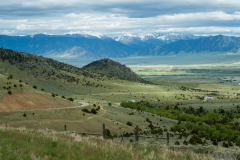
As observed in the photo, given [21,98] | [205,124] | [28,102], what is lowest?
[205,124]

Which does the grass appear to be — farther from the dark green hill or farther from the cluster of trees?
the dark green hill

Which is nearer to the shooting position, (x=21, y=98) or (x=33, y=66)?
(x=21, y=98)

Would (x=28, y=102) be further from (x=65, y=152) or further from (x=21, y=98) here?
(x=65, y=152)

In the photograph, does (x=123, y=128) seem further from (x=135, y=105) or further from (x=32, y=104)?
(x=135, y=105)

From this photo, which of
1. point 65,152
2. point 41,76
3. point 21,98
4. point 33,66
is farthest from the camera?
point 33,66

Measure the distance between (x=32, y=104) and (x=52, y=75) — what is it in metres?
99.1

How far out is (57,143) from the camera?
13836mm

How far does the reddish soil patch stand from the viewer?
4534cm

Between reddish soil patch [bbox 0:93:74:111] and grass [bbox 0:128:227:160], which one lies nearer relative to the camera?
grass [bbox 0:128:227:160]

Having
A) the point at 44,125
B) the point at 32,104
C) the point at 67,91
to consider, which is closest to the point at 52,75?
the point at 67,91

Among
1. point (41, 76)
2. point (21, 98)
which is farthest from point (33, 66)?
point (21, 98)

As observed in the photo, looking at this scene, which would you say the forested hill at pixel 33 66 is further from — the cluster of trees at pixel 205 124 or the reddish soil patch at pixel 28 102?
the reddish soil patch at pixel 28 102

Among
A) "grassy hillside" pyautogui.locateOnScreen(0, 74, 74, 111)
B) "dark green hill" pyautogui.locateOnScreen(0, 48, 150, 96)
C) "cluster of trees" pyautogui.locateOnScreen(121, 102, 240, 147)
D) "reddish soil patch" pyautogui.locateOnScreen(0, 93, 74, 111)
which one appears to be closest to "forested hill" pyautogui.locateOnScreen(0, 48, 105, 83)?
"dark green hill" pyautogui.locateOnScreen(0, 48, 150, 96)

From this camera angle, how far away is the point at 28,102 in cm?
4906
